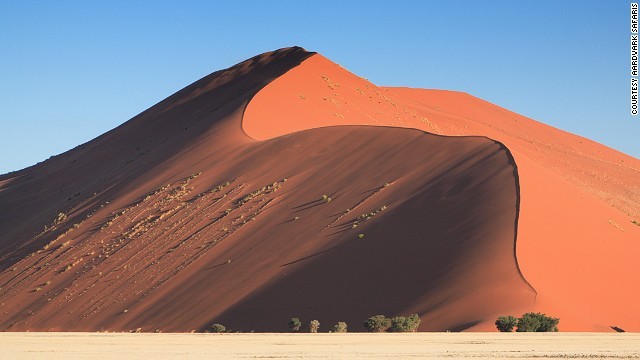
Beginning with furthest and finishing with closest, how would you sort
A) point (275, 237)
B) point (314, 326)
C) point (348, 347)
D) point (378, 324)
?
point (275, 237) < point (314, 326) < point (378, 324) < point (348, 347)

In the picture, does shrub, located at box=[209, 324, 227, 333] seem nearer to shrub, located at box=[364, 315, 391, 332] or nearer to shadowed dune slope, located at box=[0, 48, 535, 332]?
shadowed dune slope, located at box=[0, 48, 535, 332]

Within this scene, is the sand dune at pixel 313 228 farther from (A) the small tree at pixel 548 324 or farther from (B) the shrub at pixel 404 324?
(A) the small tree at pixel 548 324

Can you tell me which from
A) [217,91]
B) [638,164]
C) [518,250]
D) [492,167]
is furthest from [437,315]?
[638,164]

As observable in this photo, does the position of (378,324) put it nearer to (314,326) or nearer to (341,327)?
(341,327)

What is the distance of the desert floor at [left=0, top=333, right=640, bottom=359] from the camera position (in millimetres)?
21281

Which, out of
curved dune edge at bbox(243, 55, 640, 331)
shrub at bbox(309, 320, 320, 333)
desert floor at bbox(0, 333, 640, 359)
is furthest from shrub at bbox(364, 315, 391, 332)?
curved dune edge at bbox(243, 55, 640, 331)

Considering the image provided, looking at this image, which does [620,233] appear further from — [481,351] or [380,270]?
[481,351]

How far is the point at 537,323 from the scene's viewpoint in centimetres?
2938

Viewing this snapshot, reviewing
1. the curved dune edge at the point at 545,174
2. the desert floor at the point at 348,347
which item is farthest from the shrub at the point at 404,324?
the curved dune edge at the point at 545,174

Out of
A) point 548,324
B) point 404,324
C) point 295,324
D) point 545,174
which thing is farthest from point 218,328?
point 545,174

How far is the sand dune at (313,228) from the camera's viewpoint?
114 ft

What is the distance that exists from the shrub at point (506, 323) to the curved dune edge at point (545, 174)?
6.06ft

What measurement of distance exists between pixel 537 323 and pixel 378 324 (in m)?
4.63

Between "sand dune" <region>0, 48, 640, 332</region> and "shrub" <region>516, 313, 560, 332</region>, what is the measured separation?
1.25 meters
